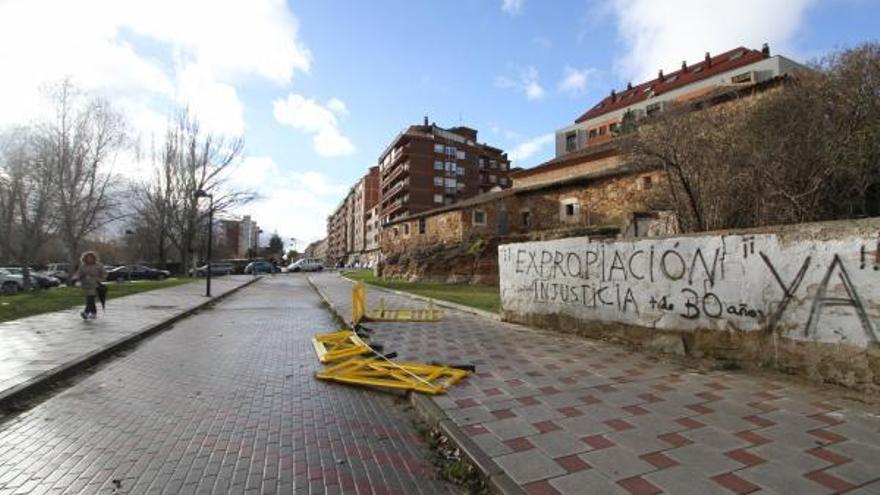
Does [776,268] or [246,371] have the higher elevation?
[776,268]

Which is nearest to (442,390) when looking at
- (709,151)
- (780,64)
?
(709,151)

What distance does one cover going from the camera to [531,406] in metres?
5.31

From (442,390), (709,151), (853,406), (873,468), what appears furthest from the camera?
(709,151)

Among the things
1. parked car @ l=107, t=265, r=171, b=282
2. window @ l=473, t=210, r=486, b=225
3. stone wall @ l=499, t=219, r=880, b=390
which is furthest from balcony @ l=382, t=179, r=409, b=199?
stone wall @ l=499, t=219, r=880, b=390

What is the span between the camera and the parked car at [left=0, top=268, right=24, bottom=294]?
85.1ft

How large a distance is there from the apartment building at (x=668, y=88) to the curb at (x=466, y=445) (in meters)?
42.8

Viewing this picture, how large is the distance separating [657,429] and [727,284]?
125 inches

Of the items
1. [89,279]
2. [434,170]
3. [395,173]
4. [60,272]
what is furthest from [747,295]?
[395,173]

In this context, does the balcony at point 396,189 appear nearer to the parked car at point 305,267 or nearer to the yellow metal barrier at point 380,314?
the parked car at point 305,267

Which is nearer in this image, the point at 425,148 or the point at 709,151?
the point at 709,151

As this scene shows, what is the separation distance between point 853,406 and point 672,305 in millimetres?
2849

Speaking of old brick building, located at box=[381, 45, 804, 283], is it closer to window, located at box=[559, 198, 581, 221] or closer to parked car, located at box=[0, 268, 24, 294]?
window, located at box=[559, 198, 581, 221]

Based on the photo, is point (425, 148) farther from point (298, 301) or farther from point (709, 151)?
point (709, 151)

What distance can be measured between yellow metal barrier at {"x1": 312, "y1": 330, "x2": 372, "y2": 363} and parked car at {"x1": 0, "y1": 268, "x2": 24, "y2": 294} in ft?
77.4
